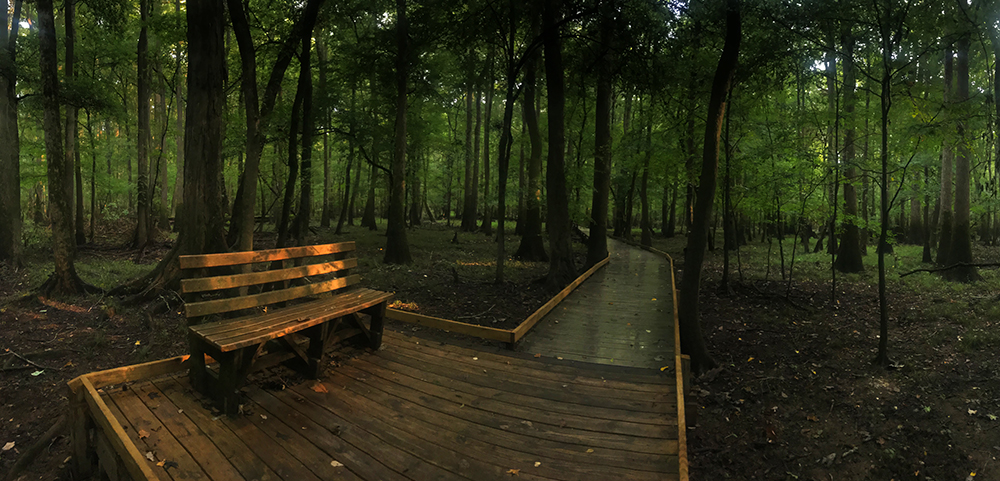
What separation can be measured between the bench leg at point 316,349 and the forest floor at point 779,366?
1916mm

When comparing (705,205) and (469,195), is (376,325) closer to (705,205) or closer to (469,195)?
(705,205)

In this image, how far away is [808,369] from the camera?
21.4ft

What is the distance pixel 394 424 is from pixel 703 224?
510 centimetres

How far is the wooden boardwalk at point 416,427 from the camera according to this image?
10.1 feet

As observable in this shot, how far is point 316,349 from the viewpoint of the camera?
4.57 meters

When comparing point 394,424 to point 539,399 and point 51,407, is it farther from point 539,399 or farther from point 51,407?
point 51,407

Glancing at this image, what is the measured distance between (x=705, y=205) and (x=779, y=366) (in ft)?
9.22

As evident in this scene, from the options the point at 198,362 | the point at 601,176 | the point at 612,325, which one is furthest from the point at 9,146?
the point at 601,176

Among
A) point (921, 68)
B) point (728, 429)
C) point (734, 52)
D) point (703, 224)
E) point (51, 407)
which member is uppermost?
point (921, 68)

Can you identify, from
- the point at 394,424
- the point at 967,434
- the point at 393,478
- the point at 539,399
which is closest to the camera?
the point at 393,478

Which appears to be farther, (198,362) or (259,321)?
(259,321)

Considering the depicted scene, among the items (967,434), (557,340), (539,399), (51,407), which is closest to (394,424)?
(539,399)

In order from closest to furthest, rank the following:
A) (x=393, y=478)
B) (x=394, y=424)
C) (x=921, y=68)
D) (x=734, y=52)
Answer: (x=393, y=478) → (x=394, y=424) → (x=734, y=52) → (x=921, y=68)

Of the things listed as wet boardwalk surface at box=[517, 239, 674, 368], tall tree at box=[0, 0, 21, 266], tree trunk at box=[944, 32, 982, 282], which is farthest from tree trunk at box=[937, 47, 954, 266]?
tall tree at box=[0, 0, 21, 266]
